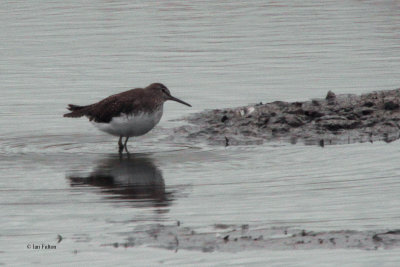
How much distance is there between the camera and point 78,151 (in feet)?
51.0

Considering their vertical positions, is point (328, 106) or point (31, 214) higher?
point (328, 106)

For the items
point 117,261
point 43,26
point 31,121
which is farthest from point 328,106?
point 43,26

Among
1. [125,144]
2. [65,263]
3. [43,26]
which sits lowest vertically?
[65,263]

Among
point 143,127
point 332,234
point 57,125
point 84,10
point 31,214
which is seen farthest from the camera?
point 84,10

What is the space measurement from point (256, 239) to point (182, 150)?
546cm

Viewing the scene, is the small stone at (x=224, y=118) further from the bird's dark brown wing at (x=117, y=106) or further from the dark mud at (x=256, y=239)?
the dark mud at (x=256, y=239)

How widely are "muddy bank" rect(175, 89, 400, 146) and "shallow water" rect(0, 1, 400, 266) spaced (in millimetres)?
494

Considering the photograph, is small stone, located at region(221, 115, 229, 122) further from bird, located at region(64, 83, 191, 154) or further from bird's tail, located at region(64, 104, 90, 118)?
bird's tail, located at region(64, 104, 90, 118)

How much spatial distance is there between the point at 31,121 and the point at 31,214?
20.5 feet

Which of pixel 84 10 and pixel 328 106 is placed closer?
pixel 328 106

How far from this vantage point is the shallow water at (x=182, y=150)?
10.6m

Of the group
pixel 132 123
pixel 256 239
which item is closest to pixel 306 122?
pixel 132 123

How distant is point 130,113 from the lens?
15.4 metres

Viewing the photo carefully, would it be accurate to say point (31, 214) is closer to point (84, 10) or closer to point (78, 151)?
point (78, 151)
